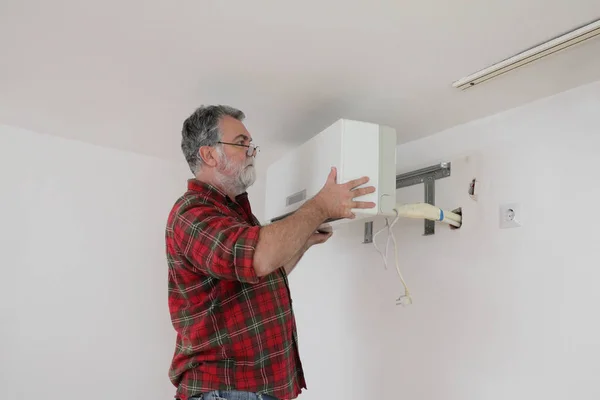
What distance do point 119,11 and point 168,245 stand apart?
1.82 ft

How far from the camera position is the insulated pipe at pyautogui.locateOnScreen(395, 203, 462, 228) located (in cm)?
154

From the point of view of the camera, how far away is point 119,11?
1.20 m

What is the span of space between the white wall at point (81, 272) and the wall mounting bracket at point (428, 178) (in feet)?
3.50

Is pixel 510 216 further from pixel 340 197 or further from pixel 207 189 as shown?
pixel 207 189

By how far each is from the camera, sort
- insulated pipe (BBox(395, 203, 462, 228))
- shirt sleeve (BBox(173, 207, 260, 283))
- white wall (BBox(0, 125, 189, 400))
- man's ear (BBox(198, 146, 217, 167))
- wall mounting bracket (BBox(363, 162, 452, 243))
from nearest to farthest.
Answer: shirt sleeve (BBox(173, 207, 260, 283)) < man's ear (BBox(198, 146, 217, 167)) < insulated pipe (BBox(395, 203, 462, 228)) < wall mounting bracket (BBox(363, 162, 452, 243)) < white wall (BBox(0, 125, 189, 400))

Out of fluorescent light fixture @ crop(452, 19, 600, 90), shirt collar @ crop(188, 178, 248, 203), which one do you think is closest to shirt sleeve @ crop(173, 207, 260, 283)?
shirt collar @ crop(188, 178, 248, 203)

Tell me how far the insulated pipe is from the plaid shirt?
0.47 m

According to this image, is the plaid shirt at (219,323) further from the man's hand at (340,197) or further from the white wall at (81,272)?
the white wall at (81,272)

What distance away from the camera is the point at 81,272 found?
2.08 meters

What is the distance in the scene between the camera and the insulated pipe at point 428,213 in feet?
5.05

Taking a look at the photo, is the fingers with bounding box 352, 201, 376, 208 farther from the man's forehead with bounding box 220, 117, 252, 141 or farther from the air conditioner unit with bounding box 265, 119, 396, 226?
the man's forehead with bounding box 220, 117, 252, 141

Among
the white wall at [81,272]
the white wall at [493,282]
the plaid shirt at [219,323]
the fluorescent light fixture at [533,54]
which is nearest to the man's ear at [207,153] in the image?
the plaid shirt at [219,323]

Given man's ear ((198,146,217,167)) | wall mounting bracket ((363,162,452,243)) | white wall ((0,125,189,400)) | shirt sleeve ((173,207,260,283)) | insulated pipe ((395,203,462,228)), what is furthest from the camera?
white wall ((0,125,189,400))

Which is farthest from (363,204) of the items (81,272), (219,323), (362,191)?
(81,272)
